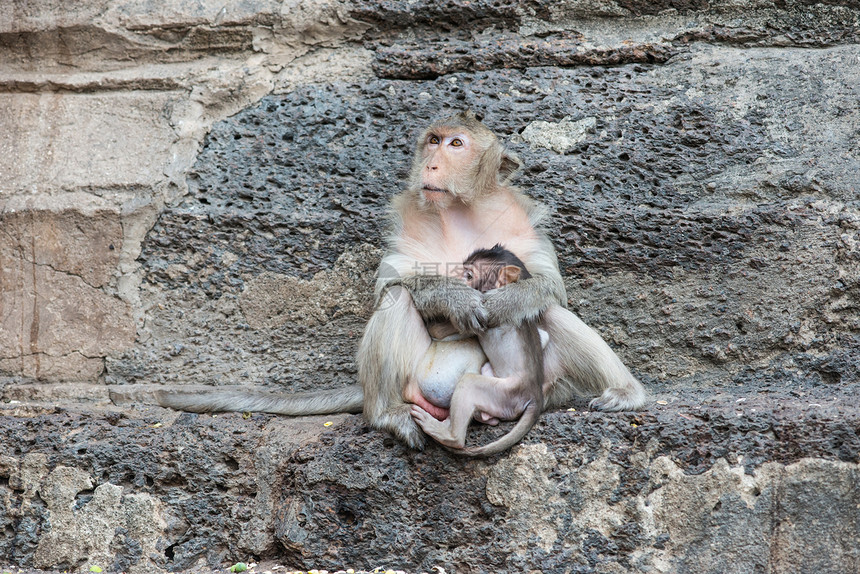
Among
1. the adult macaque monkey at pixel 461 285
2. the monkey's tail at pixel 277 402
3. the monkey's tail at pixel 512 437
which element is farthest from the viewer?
the monkey's tail at pixel 277 402

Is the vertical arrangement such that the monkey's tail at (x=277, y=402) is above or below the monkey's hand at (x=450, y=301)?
below

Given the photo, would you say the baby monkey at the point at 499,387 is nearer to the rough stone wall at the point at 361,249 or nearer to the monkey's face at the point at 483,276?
the monkey's face at the point at 483,276

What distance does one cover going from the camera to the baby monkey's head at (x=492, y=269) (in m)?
3.75

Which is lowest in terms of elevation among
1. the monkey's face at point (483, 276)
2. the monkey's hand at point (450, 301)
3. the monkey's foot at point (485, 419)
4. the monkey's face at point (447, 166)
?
the monkey's foot at point (485, 419)

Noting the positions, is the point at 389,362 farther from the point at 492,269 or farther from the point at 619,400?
the point at 619,400

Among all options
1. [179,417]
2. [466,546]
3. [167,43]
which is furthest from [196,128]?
[466,546]

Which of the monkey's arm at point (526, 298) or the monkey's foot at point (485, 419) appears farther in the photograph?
the monkey's arm at point (526, 298)

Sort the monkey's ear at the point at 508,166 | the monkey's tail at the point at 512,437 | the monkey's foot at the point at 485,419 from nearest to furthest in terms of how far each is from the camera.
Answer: the monkey's tail at the point at 512,437, the monkey's foot at the point at 485,419, the monkey's ear at the point at 508,166

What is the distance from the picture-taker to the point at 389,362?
11.8 feet

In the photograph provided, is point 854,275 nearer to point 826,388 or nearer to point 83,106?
point 826,388

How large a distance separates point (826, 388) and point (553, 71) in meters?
2.07

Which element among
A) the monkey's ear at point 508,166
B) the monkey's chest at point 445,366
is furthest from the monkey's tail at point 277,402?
the monkey's ear at point 508,166

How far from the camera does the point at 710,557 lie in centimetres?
329

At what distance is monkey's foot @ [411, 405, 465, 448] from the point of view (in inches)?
134
